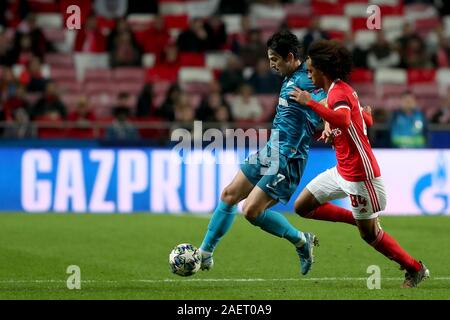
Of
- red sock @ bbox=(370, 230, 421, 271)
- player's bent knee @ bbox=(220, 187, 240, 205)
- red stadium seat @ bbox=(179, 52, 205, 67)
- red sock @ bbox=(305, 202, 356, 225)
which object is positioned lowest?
red sock @ bbox=(370, 230, 421, 271)

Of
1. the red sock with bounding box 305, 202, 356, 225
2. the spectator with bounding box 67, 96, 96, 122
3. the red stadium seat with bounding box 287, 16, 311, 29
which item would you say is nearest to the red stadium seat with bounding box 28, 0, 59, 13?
the spectator with bounding box 67, 96, 96, 122

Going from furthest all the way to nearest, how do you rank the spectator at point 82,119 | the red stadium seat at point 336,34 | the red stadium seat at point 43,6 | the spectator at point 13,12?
1. the red stadium seat at point 336,34
2. the red stadium seat at point 43,6
3. the spectator at point 13,12
4. the spectator at point 82,119

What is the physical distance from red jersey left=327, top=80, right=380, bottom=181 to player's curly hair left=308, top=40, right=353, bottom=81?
3.0 inches

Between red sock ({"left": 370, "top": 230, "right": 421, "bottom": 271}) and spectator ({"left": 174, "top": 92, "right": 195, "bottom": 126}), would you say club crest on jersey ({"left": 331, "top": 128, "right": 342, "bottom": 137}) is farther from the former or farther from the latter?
spectator ({"left": 174, "top": 92, "right": 195, "bottom": 126})

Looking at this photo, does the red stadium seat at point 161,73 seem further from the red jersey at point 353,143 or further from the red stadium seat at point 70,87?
→ the red jersey at point 353,143

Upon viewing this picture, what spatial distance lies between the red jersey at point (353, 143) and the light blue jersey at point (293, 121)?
19.8 inches

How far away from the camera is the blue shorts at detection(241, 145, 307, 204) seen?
28.7 feet

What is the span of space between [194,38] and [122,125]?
12.6 ft

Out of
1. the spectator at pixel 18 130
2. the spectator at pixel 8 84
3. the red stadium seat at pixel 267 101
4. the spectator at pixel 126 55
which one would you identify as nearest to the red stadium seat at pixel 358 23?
the red stadium seat at pixel 267 101

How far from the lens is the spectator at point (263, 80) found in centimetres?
1858

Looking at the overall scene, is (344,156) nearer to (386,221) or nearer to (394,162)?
(386,221)

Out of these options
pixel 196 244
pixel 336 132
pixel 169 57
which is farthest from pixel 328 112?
pixel 169 57

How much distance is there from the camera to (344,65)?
8.31m
